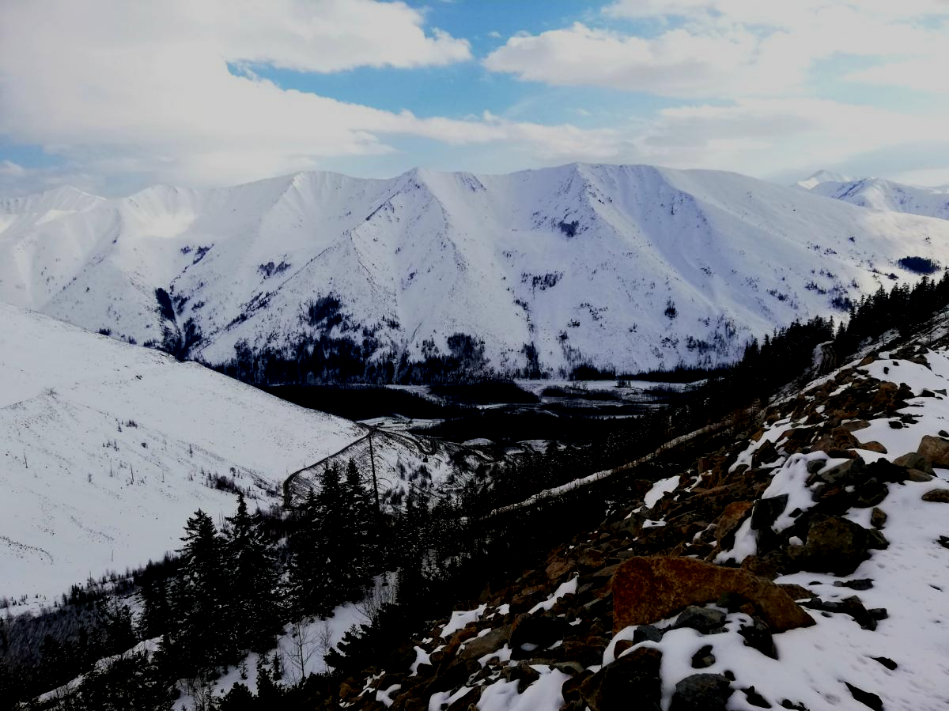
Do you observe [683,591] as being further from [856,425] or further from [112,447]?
[112,447]

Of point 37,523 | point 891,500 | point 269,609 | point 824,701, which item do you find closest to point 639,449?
point 269,609

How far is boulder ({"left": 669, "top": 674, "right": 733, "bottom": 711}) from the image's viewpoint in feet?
24.9

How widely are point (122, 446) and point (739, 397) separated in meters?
127

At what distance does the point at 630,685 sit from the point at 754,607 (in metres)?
2.94

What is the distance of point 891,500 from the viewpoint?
13531 mm

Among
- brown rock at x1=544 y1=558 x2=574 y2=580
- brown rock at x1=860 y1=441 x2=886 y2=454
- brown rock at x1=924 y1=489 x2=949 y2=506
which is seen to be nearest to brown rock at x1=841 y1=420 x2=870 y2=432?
brown rock at x1=860 y1=441 x2=886 y2=454

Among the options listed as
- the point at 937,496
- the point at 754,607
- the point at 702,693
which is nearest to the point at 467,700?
the point at 702,693

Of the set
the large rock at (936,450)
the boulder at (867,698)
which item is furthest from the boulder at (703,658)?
the large rock at (936,450)

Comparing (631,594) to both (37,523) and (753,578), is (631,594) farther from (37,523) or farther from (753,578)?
(37,523)

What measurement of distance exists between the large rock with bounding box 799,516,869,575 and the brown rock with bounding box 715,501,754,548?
9.56ft

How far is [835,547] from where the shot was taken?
39.8 ft

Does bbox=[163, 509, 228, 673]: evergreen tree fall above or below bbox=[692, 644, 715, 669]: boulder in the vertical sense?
below

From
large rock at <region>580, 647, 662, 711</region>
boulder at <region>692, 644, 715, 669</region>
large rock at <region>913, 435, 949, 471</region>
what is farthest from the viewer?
large rock at <region>913, 435, 949, 471</region>

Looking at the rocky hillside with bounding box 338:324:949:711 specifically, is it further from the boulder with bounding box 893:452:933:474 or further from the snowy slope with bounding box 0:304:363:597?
the snowy slope with bounding box 0:304:363:597
